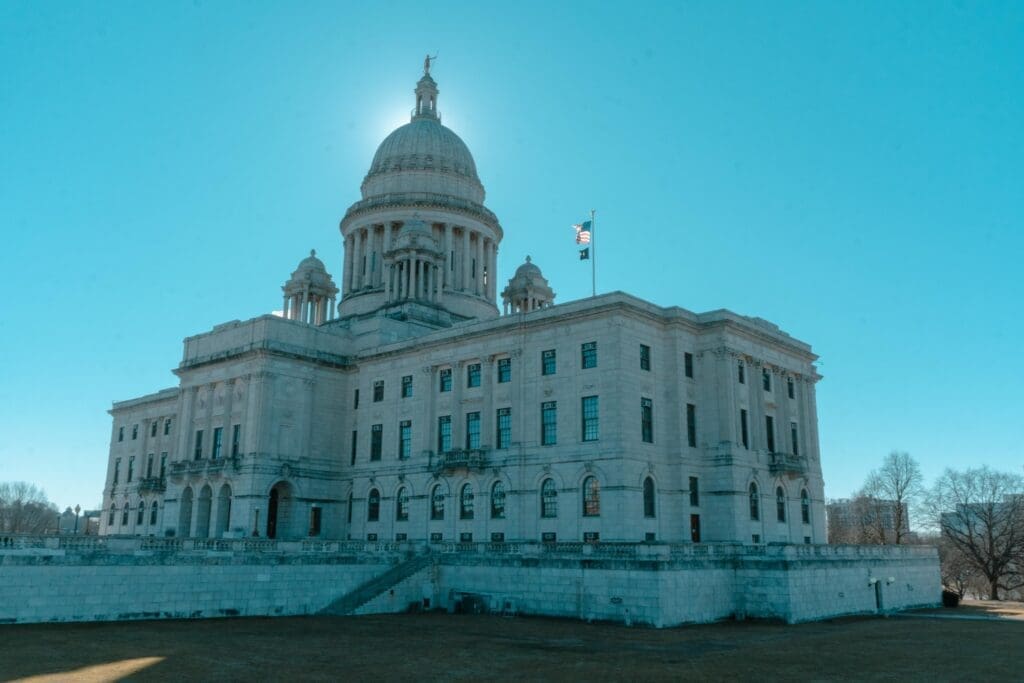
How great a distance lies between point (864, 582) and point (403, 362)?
34.1m

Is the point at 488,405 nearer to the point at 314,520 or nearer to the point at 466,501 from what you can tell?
the point at 466,501

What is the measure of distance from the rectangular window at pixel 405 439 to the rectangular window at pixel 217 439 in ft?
44.0

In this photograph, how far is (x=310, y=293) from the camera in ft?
257

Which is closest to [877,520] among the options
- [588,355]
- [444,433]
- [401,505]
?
[588,355]

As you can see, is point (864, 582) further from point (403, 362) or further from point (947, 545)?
point (947, 545)

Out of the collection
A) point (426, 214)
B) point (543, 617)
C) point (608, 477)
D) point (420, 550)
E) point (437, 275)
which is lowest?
point (543, 617)

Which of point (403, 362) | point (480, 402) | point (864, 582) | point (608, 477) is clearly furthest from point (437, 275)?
point (864, 582)

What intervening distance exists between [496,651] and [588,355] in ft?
86.1

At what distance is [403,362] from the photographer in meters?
63.8

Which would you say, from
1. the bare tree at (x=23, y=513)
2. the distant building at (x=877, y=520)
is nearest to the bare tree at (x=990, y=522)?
the distant building at (x=877, y=520)

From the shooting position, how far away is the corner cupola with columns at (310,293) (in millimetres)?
78000

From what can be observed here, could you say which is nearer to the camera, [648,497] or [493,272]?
[648,497]

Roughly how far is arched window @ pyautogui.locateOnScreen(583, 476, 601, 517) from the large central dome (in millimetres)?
38478

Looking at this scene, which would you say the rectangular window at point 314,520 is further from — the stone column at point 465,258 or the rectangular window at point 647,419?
the rectangular window at point 647,419
